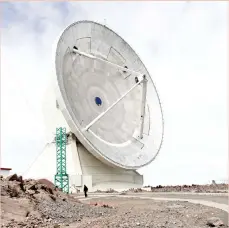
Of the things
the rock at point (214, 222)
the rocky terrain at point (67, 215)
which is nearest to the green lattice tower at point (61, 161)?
the rocky terrain at point (67, 215)

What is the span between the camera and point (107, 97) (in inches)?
1708

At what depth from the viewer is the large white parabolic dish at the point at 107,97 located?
123 feet

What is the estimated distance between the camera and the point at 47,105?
40812 millimetres

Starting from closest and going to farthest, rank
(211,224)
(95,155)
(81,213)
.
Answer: (211,224)
(81,213)
(95,155)

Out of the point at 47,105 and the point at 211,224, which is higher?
the point at 47,105

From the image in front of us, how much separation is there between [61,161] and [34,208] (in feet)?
81.0

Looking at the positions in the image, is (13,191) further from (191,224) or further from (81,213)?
(191,224)

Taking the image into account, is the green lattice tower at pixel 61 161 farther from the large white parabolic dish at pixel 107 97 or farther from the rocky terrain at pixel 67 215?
the rocky terrain at pixel 67 215

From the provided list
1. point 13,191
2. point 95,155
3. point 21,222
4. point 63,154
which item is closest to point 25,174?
point 63,154

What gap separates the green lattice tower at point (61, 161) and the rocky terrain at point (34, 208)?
19998mm

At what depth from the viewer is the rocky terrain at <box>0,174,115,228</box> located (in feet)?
38.4

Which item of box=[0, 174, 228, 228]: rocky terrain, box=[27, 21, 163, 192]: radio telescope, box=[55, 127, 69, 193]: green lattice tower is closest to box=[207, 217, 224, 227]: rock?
box=[0, 174, 228, 228]: rocky terrain

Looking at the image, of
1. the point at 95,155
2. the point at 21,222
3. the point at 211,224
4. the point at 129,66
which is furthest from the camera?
the point at 129,66

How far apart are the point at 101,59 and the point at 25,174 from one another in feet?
49.5
